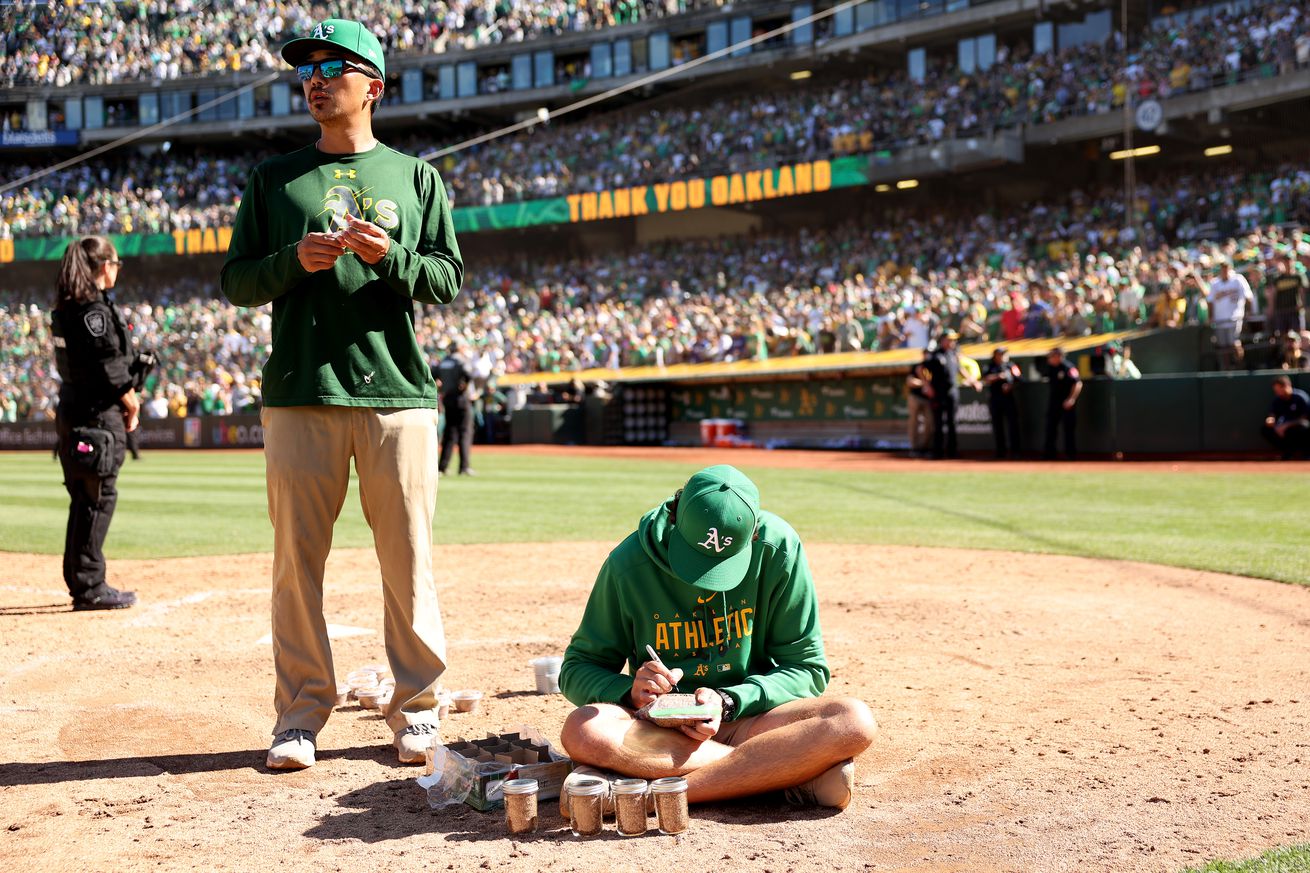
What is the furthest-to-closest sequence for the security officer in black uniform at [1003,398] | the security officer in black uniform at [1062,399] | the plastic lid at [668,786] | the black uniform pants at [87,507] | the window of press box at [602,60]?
the window of press box at [602,60] → the security officer in black uniform at [1003,398] → the security officer in black uniform at [1062,399] → the black uniform pants at [87,507] → the plastic lid at [668,786]

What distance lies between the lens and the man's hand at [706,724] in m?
3.67

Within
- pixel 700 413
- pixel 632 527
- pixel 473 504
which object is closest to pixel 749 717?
pixel 632 527

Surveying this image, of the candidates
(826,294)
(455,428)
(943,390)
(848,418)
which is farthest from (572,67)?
(455,428)

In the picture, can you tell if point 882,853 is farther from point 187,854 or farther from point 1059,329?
point 1059,329

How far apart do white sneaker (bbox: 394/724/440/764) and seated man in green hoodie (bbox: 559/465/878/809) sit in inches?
25.4

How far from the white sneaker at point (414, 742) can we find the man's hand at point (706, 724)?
3.53 ft

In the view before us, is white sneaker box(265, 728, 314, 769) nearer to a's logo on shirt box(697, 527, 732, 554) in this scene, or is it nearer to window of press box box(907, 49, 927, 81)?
a's logo on shirt box(697, 527, 732, 554)

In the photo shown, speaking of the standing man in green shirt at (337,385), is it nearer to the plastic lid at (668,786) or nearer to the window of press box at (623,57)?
the plastic lid at (668,786)

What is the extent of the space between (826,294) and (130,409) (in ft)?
87.8

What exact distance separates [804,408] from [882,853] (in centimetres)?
2401

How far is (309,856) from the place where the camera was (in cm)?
335

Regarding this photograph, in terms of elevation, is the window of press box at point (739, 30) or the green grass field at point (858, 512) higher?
the window of press box at point (739, 30)

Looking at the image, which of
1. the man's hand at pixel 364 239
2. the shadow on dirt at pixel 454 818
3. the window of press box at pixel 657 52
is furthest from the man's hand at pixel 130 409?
the window of press box at pixel 657 52

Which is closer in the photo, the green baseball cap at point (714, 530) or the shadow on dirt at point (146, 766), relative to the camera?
the green baseball cap at point (714, 530)
